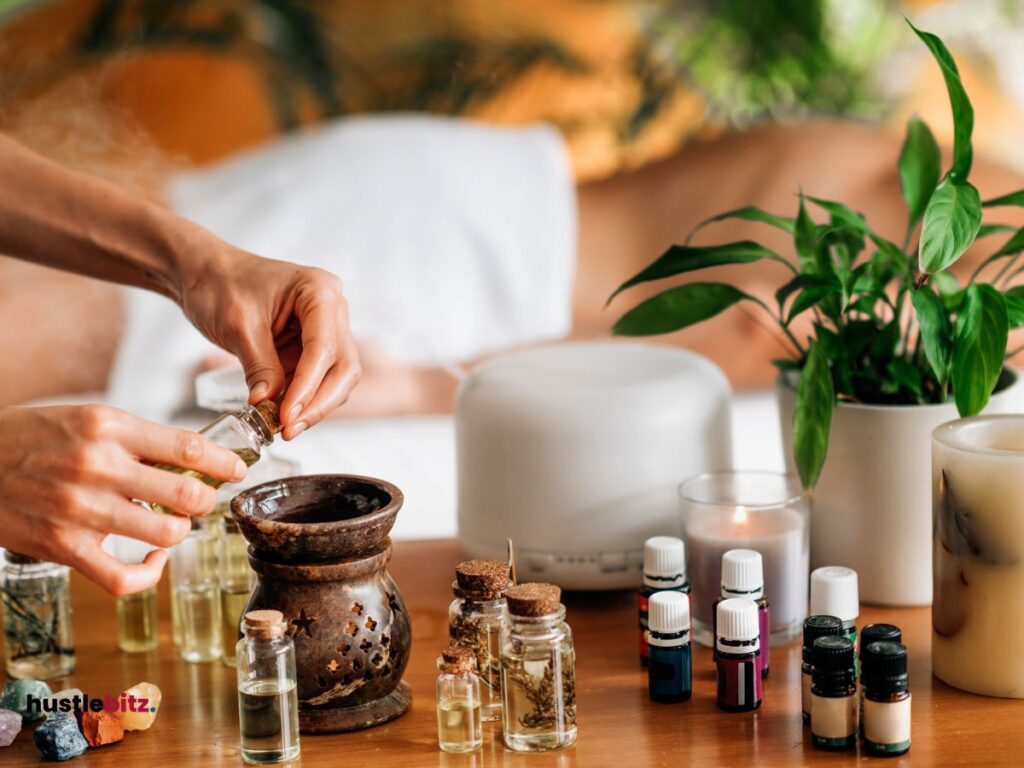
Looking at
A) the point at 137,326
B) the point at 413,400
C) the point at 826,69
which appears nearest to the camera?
the point at 413,400

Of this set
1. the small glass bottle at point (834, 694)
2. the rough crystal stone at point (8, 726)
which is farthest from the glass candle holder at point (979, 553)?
the rough crystal stone at point (8, 726)

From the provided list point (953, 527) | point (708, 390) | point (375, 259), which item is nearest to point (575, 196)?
point (375, 259)

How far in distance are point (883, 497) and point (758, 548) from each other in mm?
136

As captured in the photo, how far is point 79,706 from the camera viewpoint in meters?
1.03

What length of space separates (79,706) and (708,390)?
2.09 ft

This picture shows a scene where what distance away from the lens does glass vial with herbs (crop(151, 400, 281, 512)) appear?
3.30ft

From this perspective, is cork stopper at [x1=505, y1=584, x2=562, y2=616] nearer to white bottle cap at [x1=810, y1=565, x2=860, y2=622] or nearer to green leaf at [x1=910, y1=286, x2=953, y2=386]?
white bottle cap at [x1=810, y1=565, x2=860, y2=622]

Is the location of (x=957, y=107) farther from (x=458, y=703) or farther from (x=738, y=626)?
(x=458, y=703)

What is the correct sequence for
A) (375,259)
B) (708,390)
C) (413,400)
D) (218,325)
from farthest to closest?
1. (375,259)
2. (413,400)
3. (708,390)
4. (218,325)

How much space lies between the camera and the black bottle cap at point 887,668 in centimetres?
90

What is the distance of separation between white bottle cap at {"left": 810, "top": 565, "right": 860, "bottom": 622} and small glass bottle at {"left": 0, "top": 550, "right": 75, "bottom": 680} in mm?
650

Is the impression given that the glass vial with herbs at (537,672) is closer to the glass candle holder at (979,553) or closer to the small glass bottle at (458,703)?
the small glass bottle at (458,703)

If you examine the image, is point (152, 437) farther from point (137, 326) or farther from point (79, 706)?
point (137, 326)

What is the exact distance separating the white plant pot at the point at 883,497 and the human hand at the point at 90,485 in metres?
0.60
